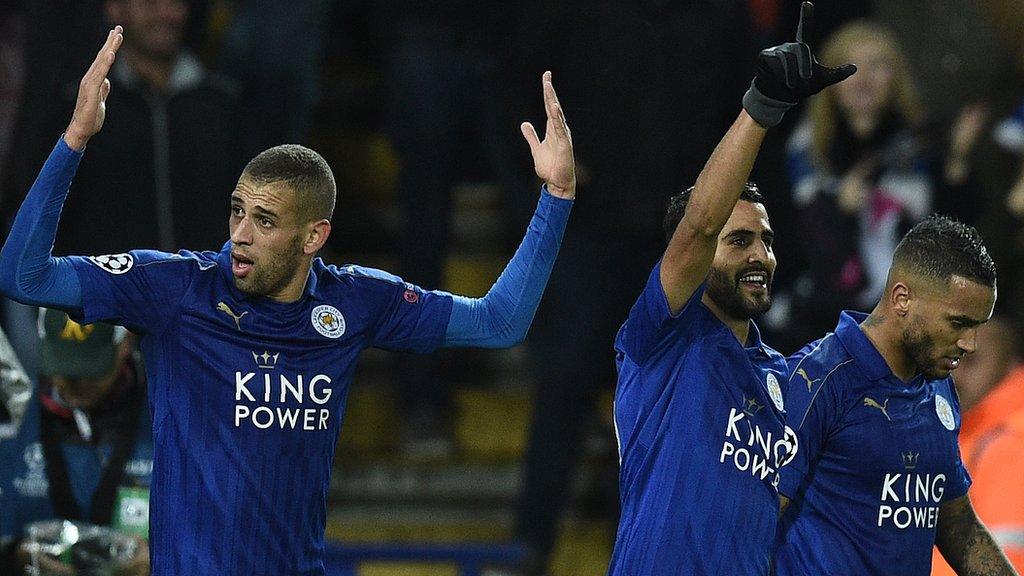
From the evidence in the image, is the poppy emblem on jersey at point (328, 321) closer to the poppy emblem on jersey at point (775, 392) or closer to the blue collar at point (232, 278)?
the blue collar at point (232, 278)

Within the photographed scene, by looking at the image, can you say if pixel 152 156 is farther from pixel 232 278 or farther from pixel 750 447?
pixel 750 447

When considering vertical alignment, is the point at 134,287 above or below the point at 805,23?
below

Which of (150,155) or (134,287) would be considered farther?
(150,155)

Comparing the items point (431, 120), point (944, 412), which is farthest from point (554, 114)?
point (431, 120)

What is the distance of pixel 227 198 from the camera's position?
272 inches

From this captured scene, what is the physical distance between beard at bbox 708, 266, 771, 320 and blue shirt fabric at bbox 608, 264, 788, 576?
52 mm

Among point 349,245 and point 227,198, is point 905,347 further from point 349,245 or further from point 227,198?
point 349,245

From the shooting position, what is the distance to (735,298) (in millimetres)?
4555

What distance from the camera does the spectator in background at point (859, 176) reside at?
7.41m

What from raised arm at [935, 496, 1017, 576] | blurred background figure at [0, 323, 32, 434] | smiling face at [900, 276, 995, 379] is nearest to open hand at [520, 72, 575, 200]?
smiling face at [900, 276, 995, 379]

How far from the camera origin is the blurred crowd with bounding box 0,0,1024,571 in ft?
22.5

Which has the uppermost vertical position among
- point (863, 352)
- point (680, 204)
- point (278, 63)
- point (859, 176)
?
point (278, 63)

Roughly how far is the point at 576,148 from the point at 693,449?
9.95 feet

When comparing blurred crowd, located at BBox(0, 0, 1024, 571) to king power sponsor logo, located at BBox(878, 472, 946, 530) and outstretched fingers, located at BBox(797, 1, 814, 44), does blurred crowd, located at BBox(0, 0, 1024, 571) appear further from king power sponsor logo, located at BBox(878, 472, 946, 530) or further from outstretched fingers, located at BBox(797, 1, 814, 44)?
outstretched fingers, located at BBox(797, 1, 814, 44)
